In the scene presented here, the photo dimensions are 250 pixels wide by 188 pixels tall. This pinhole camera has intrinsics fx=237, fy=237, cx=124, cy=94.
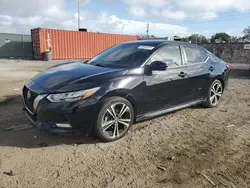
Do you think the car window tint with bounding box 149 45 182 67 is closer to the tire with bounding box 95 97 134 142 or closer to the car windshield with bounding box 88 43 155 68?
the car windshield with bounding box 88 43 155 68

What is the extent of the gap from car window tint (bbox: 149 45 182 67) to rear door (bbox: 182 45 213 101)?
0.67ft

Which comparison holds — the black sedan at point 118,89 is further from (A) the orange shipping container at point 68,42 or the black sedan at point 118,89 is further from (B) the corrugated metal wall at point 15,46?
(B) the corrugated metal wall at point 15,46

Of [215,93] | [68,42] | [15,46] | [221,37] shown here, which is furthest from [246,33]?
[215,93]

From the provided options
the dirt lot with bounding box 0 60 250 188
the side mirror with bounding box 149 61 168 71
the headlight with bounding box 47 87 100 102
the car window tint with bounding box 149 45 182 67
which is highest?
the car window tint with bounding box 149 45 182 67

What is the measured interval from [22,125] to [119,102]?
184 centimetres

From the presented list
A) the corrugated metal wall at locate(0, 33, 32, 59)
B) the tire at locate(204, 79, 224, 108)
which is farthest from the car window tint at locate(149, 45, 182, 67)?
the corrugated metal wall at locate(0, 33, 32, 59)

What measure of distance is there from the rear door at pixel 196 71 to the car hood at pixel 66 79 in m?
1.73

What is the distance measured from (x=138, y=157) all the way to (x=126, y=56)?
1.92m

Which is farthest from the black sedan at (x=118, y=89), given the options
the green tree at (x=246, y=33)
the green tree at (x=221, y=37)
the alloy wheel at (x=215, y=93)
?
the green tree at (x=221, y=37)

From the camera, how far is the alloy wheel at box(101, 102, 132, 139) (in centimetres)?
356

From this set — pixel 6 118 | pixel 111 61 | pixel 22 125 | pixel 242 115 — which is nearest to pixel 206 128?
pixel 242 115

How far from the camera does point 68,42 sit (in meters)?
22.2

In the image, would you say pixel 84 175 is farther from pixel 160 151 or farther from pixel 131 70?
pixel 131 70

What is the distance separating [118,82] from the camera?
3594 mm
